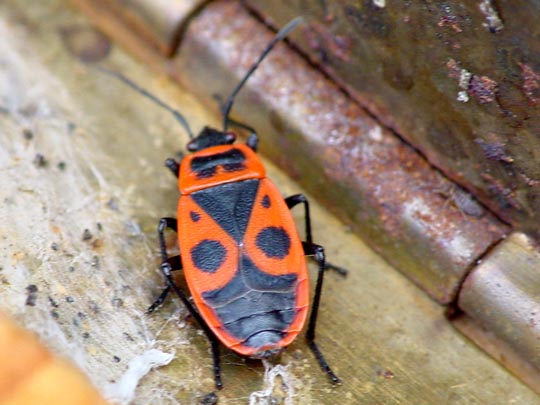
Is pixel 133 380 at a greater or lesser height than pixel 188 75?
lesser

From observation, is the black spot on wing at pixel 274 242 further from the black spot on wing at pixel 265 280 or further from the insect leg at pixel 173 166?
the insect leg at pixel 173 166

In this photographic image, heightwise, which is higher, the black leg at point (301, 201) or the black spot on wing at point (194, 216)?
the black leg at point (301, 201)

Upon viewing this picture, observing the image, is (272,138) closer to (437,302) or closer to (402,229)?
(402,229)

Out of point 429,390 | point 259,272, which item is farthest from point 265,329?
point 429,390

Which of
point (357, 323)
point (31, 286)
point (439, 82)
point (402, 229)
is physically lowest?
point (31, 286)

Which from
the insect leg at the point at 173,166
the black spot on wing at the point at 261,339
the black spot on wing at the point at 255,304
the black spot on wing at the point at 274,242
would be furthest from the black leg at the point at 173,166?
the black spot on wing at the point at 261,339

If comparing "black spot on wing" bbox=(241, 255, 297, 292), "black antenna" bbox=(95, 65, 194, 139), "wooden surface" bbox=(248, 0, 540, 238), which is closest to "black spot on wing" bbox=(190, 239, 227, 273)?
"black spot on wing" bbox=(241, 255, 297, 292)
